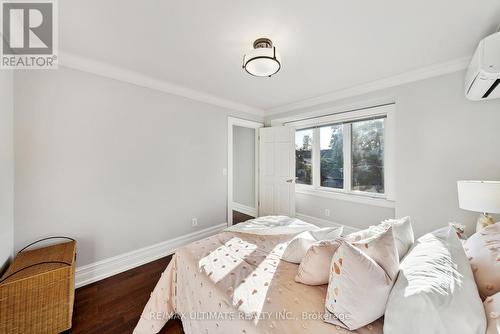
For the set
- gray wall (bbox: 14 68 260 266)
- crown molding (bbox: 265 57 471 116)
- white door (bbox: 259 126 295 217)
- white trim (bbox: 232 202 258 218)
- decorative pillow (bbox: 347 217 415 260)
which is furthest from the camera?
white trim (bbox: 232 202 258 218)

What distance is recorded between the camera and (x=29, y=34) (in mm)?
1614

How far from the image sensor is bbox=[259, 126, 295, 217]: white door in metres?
3.71

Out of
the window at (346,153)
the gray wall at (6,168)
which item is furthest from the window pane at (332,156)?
the gray wall at (6,168)

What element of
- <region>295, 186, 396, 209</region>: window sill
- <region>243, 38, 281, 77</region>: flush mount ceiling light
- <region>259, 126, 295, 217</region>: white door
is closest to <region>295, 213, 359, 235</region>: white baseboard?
<region>259, 126, 295, 217</region>: white door

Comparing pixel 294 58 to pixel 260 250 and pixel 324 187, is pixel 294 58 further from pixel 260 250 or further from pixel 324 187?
pixel 324 187

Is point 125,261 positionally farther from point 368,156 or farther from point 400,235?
point 368,156

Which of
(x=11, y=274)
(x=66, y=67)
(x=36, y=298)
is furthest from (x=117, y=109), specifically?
(x=36, y=298)

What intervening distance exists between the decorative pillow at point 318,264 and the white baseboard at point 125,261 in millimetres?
2165

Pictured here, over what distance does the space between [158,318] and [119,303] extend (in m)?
0.66

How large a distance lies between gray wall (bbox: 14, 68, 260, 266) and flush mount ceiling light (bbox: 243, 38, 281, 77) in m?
1.57

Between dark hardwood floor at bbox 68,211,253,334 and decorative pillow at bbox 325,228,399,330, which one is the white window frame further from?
dark hardwood floor at bbox 68,211,253,334

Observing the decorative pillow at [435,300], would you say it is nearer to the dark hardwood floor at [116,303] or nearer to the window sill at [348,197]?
the dark hardwood floor at [116,303]

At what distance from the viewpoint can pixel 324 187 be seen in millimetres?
3615

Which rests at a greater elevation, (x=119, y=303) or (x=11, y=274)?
(x=11, y=274)
